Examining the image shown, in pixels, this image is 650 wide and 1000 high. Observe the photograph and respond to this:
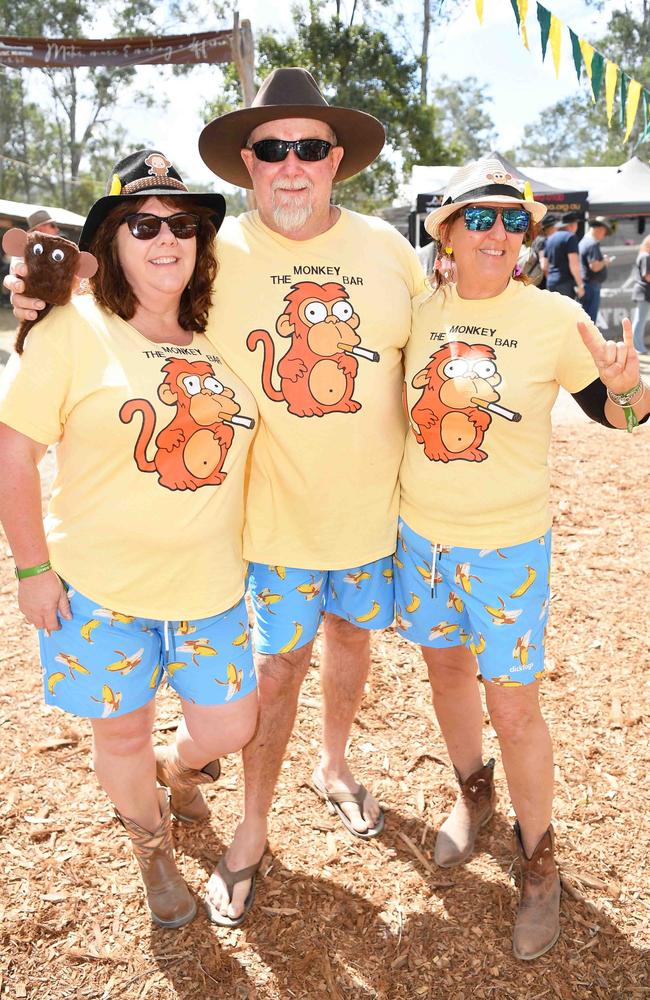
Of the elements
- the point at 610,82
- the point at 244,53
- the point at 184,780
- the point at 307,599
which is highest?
the point at 244,53

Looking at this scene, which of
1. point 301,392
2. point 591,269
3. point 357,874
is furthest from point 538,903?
point 591,269

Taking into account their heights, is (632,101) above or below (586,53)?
below

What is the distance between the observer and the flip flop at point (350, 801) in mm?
2727

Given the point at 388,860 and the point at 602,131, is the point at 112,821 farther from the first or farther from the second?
the point at 602,131

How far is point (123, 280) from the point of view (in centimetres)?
207

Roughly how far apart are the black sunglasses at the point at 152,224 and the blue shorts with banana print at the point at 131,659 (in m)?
1.00

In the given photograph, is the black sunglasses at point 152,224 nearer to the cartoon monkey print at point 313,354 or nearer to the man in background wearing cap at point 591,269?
the cartoon monkey print at point 313,354

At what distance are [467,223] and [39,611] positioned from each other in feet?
5.33

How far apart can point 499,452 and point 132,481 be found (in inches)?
41.0

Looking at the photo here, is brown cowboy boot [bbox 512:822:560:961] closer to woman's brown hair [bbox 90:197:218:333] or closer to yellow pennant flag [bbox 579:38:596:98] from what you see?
woman's brown hair [bbox 90:197:218:333]

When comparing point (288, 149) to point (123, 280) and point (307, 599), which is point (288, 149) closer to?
point (123, 280)

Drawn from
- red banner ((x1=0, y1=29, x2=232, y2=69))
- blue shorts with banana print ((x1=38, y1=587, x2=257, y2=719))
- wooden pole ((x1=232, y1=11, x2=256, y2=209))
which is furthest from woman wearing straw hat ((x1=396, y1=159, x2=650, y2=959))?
red banner ((x1=0, y1=29, x2=232, y2=69))

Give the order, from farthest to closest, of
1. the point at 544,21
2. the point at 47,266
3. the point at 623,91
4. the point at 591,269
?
the point at 591,269 < the point at 623,91 < the point at 544,21 < the point at 47,266

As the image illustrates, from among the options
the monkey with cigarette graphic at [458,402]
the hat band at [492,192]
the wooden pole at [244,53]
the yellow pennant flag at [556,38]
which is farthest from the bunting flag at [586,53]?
the monkey with cigarette graphic at [458,402]
